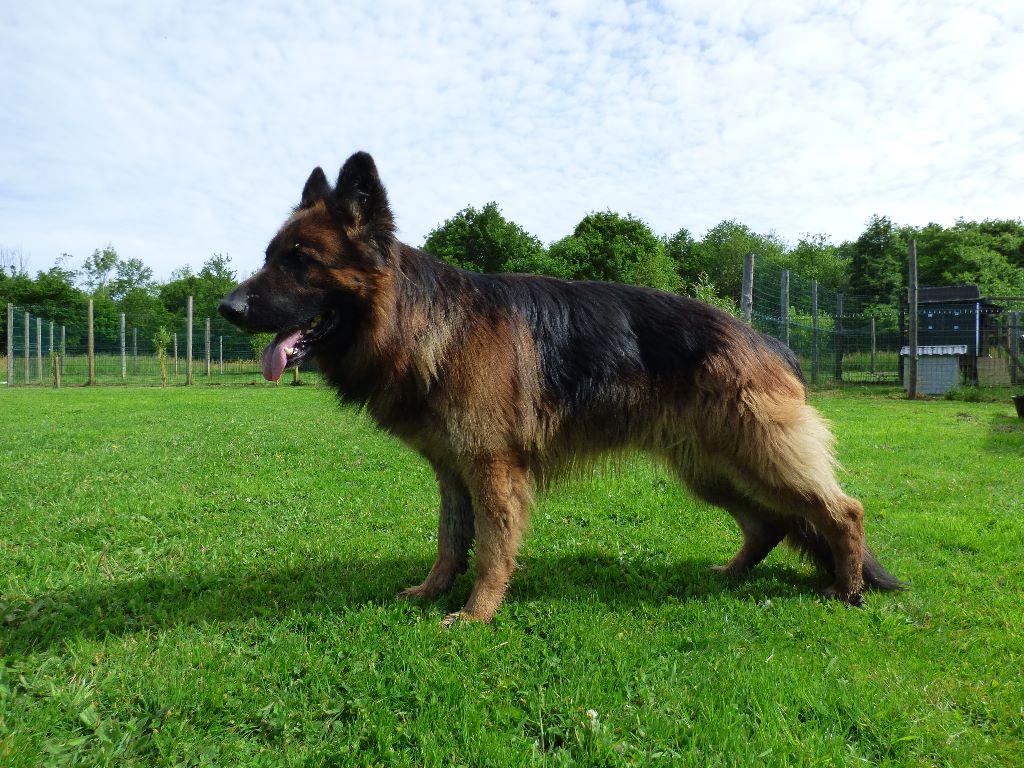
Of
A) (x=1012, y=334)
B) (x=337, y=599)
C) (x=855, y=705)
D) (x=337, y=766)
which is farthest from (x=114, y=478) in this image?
(x=1012, y=334)

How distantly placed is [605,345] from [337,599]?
209 centimetres

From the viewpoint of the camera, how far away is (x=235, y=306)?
303 cm

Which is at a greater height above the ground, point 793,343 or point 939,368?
point 793,343

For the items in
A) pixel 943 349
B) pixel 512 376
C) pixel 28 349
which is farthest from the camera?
pixel 28 349

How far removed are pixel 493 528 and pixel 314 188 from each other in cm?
220

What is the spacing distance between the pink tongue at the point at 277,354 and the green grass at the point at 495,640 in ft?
4.24

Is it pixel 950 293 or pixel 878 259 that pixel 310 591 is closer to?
pixel 950 293

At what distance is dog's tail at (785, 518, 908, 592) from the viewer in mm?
3545

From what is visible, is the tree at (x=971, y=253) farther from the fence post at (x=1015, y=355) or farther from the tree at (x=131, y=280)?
the tree at (x=131, y=280)

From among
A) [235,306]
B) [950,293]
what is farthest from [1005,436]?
[950,293]

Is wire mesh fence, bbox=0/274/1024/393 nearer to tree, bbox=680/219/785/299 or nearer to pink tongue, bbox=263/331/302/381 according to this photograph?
pink tongue, bbox=263/331/302/381

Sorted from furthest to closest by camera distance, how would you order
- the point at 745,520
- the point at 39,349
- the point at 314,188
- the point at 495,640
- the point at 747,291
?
1. the point at 39,349
2. the point at 747,291
3. the point at 745,520
4. the point at 314,188
5. the point at 495,640

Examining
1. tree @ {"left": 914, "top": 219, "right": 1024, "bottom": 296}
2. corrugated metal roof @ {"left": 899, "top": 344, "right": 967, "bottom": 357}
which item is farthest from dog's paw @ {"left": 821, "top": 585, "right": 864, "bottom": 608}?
tree @ {"left": 914, "top": 219, "right": 1024, "bottom": 296}

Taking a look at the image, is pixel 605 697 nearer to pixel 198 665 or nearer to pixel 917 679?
pixel 917 679
